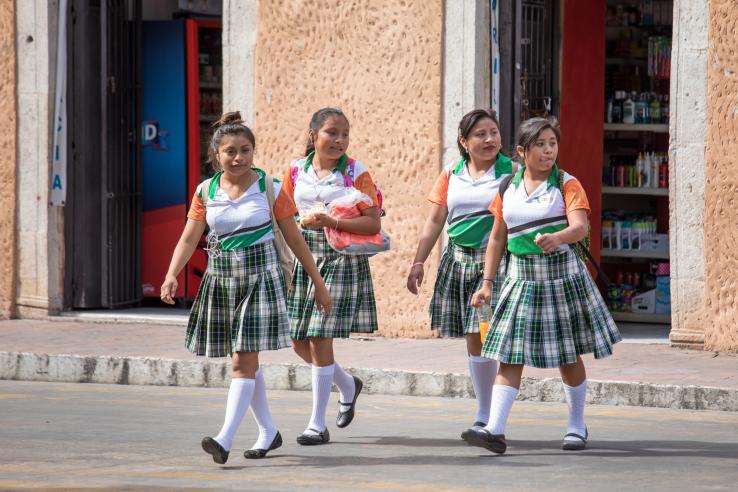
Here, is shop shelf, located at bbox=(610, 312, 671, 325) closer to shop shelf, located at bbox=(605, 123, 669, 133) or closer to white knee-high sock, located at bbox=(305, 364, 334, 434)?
shop shelf, located at bbox=(605, 123, 669, 133)

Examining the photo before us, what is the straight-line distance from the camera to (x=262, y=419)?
307 inches

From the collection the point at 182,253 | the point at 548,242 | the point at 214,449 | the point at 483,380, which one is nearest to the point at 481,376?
the point at 483,380

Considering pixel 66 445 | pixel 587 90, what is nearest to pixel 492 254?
pixel 66 445

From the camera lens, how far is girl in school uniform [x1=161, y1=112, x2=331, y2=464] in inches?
298

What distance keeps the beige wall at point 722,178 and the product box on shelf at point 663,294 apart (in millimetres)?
1992

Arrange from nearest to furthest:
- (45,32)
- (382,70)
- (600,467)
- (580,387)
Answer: (600,467), (580,387), (382,70), (45,32)

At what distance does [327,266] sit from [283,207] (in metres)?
0.75

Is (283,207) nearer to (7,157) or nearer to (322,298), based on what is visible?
(322,298)

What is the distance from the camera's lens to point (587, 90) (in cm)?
1384

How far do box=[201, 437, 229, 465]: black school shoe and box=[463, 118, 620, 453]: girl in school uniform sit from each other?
1.17 m

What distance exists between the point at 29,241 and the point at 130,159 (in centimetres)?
128

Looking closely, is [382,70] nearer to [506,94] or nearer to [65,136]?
[506,94]

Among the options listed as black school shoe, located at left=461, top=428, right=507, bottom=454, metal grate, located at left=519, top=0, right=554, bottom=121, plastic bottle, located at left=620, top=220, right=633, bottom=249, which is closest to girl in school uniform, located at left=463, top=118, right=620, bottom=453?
black school shoe, located at left=461, top=428, right=507, bottom=454

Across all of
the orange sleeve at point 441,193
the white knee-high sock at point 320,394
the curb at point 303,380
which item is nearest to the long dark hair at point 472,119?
the orange sleeve at point 441,193
